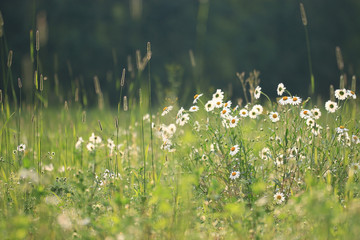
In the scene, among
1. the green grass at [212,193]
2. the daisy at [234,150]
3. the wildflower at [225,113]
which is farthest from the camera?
the wildflower at [225,113]

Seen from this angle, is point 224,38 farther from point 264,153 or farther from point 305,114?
point 305,114

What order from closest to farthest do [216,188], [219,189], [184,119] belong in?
[216,188], [219,189], [184,119]

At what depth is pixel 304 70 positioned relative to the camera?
45.4 feet

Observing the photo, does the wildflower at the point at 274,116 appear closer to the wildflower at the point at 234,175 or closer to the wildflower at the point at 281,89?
the wildflower at the point at 281,89

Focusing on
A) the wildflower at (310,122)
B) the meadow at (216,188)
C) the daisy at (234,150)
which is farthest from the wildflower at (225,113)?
the wildflower at (310,122)

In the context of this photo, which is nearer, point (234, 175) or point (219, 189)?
point (219, 189)

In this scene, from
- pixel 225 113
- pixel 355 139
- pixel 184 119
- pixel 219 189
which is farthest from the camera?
pixel 184 119

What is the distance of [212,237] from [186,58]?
11.6 metres

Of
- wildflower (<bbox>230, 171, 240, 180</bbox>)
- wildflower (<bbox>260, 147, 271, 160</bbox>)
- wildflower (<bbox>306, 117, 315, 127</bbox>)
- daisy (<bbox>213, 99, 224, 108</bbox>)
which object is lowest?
wildflower (<bbox>230, 171, 240, 180</bbox>)

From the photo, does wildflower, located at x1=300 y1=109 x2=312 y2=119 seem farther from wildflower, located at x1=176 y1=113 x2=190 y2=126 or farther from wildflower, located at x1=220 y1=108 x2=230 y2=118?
wildflower, located at x1=176 y1=113 x2=190 y2=126

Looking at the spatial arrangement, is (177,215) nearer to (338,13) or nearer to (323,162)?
(323,162)

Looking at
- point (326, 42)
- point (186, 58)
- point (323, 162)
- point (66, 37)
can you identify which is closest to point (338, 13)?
point (326, 42)

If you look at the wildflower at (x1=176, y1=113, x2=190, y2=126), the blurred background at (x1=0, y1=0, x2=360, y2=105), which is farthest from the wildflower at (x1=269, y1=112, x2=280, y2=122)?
the blurred background at (x1=0, y1=0, x2=360, y2=105)

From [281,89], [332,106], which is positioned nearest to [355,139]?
[332,106]
